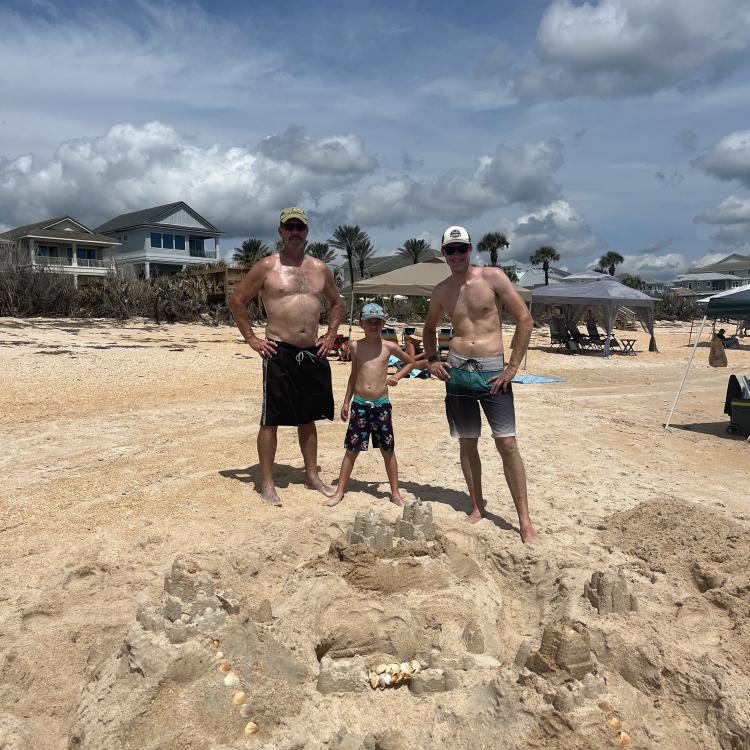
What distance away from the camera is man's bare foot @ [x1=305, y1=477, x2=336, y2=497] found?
4.88m

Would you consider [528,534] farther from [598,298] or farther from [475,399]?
[598,298]

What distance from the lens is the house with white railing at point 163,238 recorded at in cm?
4147

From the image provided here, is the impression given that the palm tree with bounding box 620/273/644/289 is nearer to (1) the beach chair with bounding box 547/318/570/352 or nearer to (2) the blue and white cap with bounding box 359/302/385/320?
(1) the beach chair with bounding box 547/318/570/352

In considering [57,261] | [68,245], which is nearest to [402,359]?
[57,261]

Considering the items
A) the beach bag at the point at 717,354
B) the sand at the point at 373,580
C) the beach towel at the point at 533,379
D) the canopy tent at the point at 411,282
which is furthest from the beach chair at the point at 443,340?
the sand at the point at 373,580

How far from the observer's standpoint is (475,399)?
4.19 metres

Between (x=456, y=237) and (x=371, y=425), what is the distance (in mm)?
1492

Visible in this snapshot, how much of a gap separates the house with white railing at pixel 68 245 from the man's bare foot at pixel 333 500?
3494 cm

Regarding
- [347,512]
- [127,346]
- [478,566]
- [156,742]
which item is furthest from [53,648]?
[127,346]

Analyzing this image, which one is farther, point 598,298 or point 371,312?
point 598,298

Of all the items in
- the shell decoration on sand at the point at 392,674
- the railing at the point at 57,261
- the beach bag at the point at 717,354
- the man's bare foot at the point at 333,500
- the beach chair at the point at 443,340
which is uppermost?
the railing at the point at 57,261

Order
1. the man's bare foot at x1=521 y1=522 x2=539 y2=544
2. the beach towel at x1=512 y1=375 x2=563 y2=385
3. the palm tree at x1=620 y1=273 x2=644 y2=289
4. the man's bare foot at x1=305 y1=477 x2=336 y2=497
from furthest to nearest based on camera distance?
the palm tree at x1=620 y1=273 x2=644 y2=289 → the beach towel at x1=512 y1=375 x2=563 y2=385 → the man's bare foot at x1=305 y1=477 x2=336 y2=497 → the man's bare foot at x1=521 y1=522 x2=539 y2=544

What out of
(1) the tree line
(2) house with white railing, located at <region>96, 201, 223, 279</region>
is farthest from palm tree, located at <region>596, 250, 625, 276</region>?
(2) house with white railing, located at <region>96, 201, 223, 279</region>

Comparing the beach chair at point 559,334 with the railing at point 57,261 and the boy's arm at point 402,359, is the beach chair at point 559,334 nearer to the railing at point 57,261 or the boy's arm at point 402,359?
the boy's arm at point 402,359
